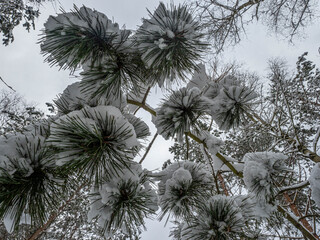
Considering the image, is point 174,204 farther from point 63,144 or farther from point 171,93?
point 63,144

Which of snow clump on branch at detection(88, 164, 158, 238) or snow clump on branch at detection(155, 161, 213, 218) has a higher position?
snow clump on branch at detection(155, 161, 213, 218)

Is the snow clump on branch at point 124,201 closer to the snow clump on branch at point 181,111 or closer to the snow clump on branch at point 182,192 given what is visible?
the snow clump on branch at point 182,192

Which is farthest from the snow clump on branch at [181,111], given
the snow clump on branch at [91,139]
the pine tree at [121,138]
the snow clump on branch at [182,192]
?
the snow clump on branch at [91,139]

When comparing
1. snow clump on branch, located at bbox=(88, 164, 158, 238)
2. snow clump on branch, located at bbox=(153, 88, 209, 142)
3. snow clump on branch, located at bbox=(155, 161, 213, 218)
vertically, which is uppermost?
snow clump on branch, located at bbox=(153, 88, 209, 142)

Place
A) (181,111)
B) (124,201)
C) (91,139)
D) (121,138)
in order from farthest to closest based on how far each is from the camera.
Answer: (181,111) < (124,201) < (121,138) < (91,139)

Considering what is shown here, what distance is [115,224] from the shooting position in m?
1.29

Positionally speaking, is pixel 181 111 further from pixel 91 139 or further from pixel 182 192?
pixel 91 139

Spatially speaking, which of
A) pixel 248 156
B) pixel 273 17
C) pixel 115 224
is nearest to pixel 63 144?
pixel 115 224

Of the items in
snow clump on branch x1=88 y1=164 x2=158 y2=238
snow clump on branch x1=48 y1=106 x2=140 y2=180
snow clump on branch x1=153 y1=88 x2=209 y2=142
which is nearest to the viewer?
snow clump on branch x1=48 y1=106 x2=140 y2=180

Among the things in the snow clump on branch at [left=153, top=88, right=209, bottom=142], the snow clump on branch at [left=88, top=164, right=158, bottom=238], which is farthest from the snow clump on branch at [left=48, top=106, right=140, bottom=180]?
the snow clump on branch at [left=153, top=88, right=209, bottom=142]

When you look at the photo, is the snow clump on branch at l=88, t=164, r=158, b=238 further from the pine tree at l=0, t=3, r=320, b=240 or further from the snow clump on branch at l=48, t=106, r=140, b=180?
the snow clump on branch at l=48, t=106, r=140, b=180

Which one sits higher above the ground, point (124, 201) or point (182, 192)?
point (182, 192)

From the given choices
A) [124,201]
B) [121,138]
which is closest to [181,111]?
[121,138]

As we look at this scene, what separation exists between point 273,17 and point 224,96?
13.9 ft
